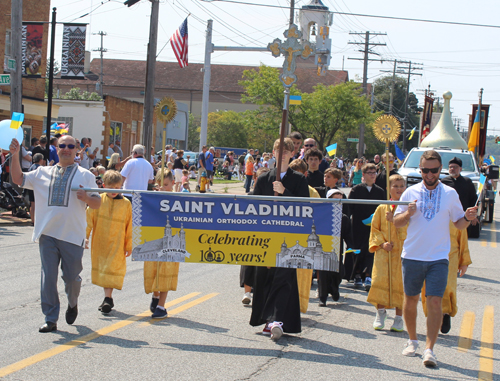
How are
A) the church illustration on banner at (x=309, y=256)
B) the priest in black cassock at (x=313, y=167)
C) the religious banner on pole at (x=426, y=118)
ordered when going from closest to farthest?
the church illustration on banner at (x=309, y=256)
the priest in black cassock at (x=313, y=167)
the religious banner on pole at (x=426, y=118)

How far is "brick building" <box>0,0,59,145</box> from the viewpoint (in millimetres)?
25875

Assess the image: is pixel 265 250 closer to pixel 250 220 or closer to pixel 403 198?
pixel 250 220

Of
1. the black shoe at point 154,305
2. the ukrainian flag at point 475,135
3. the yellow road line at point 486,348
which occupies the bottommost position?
the yellow road line at point 486,348

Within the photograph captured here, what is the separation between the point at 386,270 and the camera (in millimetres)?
6840

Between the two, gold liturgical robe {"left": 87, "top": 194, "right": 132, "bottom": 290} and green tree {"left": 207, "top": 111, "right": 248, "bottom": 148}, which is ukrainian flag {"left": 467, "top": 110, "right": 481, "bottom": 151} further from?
A: green tree {"left": 207, "top": 111, "right": 248, "bottom": 148}

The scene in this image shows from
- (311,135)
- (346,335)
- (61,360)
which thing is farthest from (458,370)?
(311,135)

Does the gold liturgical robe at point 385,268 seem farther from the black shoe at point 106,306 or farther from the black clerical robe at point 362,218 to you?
the black shoe at point 106,306

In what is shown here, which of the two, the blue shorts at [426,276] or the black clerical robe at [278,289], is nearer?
the blue shorts at [426,276]

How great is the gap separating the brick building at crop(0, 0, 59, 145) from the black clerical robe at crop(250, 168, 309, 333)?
2125 centimetres

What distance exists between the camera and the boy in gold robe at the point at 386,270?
678cm

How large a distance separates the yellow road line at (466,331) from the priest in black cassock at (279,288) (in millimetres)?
1720

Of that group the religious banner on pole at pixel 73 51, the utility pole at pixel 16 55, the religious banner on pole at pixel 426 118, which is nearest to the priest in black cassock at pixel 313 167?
the utility pole at pixel 16 55

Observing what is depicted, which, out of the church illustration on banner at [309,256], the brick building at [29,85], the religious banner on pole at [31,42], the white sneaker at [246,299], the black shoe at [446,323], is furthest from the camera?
the brick building at [29,85]

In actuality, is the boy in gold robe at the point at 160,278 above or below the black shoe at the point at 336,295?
above
